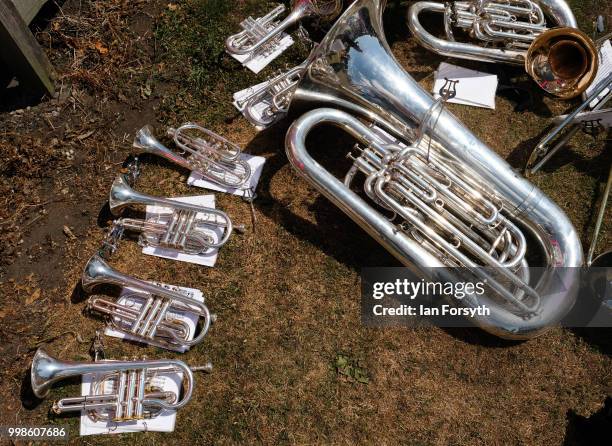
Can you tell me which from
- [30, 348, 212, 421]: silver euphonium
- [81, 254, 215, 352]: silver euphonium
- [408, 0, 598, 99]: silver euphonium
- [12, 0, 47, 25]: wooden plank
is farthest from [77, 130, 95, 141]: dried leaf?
[408, 0, 598, 99]: silver euphonium

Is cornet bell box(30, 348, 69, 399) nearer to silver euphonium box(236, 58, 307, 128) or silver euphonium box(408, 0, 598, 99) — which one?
silver euphonium box(236, 58, 307, 128)

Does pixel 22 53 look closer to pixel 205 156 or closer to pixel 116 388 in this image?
pixel 205 156

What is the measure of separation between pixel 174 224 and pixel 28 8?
2.16 m

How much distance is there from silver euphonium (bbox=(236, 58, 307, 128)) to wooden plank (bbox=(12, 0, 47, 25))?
177cm

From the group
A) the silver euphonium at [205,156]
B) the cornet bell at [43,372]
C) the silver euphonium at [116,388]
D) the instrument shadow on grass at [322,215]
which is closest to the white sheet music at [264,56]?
the instrument shadow on grass at [322,215]

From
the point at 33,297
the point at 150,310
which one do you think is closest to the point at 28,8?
the point at 33,297

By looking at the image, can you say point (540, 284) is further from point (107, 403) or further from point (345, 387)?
point (107, 403)

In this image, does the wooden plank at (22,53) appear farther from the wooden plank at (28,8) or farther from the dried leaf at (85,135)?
the dried leaf at (85,135)

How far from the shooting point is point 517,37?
4090 millimetres

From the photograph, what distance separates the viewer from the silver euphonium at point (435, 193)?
3.25m

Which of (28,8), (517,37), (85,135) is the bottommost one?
(517,37)

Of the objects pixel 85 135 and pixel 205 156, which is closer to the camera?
pixel 205 156

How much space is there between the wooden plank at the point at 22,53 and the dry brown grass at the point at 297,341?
39cm

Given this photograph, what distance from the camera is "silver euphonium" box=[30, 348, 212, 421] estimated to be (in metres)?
3.24
